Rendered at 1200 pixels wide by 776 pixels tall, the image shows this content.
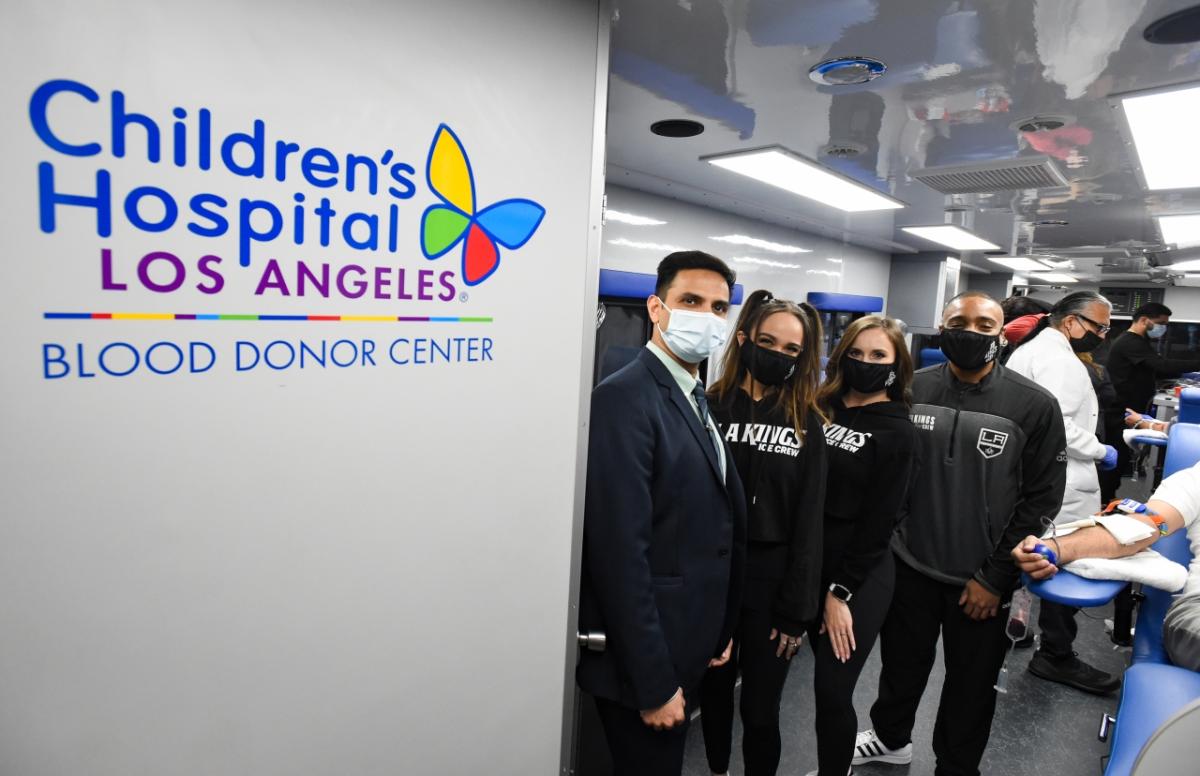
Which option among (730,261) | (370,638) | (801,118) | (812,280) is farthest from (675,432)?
(812,280)

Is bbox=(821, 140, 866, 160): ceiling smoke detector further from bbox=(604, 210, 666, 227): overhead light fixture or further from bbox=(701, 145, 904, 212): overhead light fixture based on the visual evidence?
bbox=(604, 210, 666, 227): overhead light fixture

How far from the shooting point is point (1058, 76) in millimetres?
2139

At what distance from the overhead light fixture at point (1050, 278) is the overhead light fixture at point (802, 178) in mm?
8054

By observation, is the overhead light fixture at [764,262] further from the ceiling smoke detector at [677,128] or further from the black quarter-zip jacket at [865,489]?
the black quarter-zip jacket at [865,489]

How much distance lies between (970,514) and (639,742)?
152 cm

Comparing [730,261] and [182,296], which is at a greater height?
[730,261]

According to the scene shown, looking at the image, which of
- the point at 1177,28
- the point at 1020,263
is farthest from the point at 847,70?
the point at 1020,263

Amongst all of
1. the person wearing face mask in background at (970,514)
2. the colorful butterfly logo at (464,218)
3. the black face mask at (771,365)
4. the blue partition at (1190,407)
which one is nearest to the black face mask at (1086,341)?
the blue partition at (1190,407)

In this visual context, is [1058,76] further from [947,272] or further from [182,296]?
[947,272]

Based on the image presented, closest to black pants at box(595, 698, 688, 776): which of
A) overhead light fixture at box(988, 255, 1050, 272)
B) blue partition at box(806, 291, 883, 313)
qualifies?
blue partition at box(806, 291, 883, 313)

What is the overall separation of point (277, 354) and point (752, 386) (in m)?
1.54

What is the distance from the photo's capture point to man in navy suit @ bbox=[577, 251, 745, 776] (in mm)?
1569

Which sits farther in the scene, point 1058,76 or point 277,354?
point 1058,76

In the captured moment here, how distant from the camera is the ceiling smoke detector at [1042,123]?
2572 millimetres
